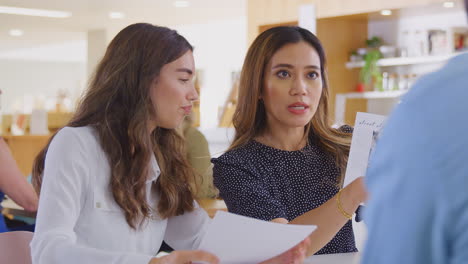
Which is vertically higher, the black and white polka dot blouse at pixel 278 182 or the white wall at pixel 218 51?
the white wall at pixel 218 51

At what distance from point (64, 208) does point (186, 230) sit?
0.42 metres

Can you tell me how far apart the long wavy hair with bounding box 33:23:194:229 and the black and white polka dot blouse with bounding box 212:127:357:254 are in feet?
0.63

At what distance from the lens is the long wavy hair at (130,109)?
5.48 feet

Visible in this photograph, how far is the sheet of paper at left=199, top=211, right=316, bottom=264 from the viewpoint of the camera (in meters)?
1.11

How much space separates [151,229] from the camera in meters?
1.74

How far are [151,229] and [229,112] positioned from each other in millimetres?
7519

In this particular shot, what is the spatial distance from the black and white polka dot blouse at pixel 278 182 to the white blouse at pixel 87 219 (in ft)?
0.41

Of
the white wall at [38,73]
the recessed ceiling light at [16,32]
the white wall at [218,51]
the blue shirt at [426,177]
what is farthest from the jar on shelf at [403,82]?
the white wall at [38,73]

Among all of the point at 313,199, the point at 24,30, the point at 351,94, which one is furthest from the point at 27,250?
the point at 24,30

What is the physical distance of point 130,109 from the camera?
1713 mm

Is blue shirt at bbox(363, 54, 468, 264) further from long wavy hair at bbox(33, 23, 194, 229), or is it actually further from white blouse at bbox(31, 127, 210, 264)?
long wavy hair at bbox(33, 23, 194, 229)

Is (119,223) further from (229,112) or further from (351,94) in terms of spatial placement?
(229,112)

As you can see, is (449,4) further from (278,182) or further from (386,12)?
(278,182)

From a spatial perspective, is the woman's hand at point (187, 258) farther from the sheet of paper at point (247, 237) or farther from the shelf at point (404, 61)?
the shelf at point (404, 61)
